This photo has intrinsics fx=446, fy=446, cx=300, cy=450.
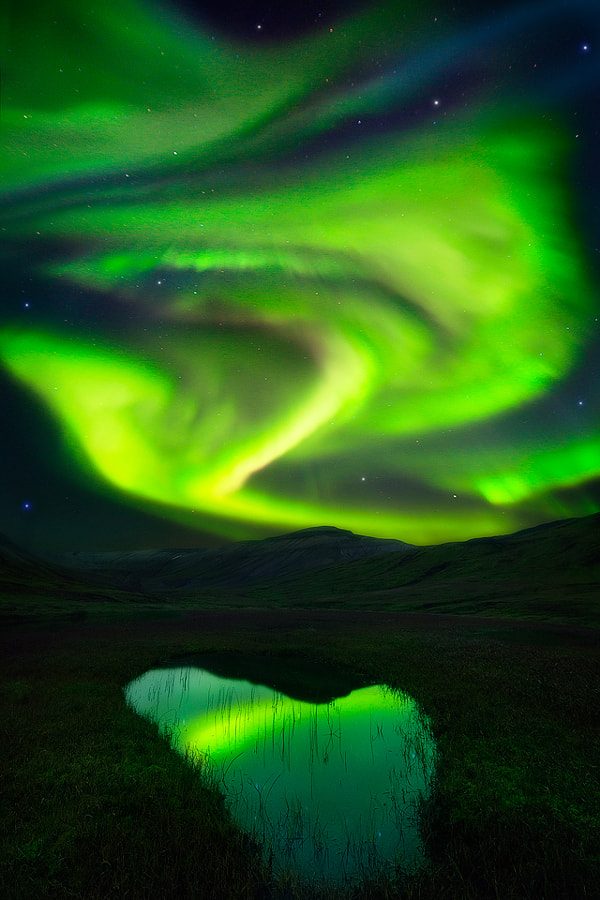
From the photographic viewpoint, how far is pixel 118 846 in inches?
338

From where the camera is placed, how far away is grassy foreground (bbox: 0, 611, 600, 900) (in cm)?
780

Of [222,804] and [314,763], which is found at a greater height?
[222,804]

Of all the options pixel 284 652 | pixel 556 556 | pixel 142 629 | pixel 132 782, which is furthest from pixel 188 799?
pixel 556 556

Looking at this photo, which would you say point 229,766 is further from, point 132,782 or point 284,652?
point 284,652

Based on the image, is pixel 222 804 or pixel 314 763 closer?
pixel 222 804

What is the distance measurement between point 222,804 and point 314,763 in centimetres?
418

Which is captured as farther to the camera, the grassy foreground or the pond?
the pond

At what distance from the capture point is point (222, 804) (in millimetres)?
10953

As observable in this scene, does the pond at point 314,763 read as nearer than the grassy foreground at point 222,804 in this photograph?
No

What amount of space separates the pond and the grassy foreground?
63 cm

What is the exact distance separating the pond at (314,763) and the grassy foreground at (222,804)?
63 cm

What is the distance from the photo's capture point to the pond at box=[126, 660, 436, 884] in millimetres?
9305

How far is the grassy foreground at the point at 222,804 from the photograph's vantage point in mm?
7801

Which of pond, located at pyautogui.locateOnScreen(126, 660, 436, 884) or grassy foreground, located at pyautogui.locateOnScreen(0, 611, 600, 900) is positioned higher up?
grassy foreground, located at pyautogui.locateOnScreen(0, 611, 600, 900)
